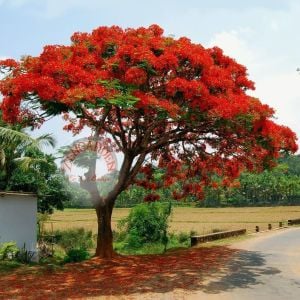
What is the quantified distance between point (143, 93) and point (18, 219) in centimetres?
908

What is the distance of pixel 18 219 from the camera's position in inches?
835

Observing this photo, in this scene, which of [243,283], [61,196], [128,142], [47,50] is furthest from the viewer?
[61,196]

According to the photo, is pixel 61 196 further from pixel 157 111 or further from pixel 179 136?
pixel 157 111

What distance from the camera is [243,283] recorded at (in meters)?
13.9

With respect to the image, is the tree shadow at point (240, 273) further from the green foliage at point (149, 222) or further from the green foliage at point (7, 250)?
the green foliage at point (149, 222)

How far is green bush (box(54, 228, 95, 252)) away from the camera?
32844mm

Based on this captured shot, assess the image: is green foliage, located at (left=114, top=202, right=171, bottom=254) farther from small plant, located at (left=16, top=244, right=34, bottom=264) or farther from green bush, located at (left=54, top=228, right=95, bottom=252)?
small plant, located at (left=16, top=244, right=34, bottom=264)

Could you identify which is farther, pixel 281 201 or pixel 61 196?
pixel 281 201

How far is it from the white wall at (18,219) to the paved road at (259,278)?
8.93m

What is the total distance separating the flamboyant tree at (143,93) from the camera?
595 inches

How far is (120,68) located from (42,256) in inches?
491

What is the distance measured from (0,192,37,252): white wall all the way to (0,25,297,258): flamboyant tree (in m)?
4.24

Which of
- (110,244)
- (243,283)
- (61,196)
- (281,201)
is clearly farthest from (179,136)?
(281,201)

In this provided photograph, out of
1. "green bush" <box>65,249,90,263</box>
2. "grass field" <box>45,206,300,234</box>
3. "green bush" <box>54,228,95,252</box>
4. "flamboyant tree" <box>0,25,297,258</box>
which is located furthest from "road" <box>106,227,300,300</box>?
"grass field" <box>45,206,300,234</box>
